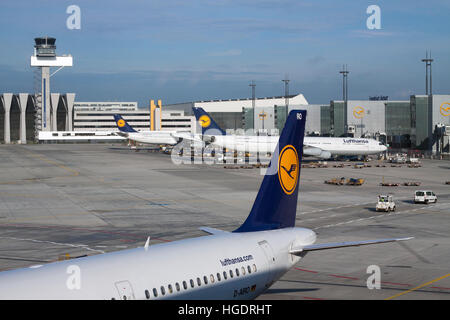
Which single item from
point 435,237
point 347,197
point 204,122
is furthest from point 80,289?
point 204,122

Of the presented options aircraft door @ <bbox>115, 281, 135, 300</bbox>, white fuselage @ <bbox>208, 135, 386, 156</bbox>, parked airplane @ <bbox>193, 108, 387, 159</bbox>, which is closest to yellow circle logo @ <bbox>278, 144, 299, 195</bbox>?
aircraft door @ <bbox>115, 281, 135, 300</bbox>

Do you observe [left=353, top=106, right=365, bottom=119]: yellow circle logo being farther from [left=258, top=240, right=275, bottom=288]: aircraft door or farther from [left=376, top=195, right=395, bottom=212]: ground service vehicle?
[left=258, top=240, right=275, bottom=288]: aircraft door

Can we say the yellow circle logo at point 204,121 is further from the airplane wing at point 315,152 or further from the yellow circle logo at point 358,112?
the yellow circle logo at point 358,112

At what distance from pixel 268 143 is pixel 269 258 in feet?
311

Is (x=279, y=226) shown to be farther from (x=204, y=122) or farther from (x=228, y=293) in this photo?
(x=204, y=122)

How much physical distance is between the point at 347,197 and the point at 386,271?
1335 inches

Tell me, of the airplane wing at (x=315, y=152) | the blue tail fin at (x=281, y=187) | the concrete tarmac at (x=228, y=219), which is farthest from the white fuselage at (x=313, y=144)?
the blue tail fin at (x=281, y=187)

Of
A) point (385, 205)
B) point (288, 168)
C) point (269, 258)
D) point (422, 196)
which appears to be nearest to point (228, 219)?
point (385, 205)

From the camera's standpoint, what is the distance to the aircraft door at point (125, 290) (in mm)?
12988

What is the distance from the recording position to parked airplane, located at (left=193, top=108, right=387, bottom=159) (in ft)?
355

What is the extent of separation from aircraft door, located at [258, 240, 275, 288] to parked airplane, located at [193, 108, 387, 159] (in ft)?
292

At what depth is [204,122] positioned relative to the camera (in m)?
108

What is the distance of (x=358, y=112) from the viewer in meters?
144
